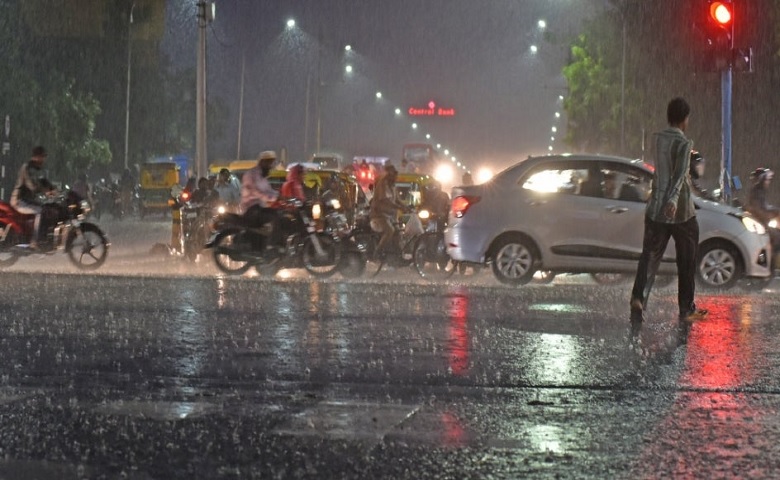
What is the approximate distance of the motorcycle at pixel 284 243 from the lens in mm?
17906

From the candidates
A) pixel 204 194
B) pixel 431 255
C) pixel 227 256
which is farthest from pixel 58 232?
pixel 204 194

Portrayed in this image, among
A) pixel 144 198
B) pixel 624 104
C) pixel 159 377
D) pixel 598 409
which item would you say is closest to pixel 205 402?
pixel 159 377

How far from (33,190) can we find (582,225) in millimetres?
7494

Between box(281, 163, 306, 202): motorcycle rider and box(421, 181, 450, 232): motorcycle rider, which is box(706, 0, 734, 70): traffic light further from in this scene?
box(421, 181, 450, 232): motorcycle rider

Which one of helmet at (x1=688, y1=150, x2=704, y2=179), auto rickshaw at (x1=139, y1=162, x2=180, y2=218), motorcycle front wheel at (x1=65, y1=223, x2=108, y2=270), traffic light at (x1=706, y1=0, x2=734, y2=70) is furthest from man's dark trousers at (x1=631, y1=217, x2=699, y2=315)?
auto rickshaw at (x1=139, y1=162, x2=180, y2=218)

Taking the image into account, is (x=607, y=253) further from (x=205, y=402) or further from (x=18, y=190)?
(x=205, y=402)

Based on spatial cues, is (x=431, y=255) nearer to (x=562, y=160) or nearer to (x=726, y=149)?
(x=562, y=160)

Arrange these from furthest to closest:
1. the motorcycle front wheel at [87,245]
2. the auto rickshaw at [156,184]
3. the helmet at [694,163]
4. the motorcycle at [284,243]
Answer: the auto rickshaw at [156,184]
the motorcycle front wheel at [87,245]
the motorcycle at [284,243]
the helmet at [694,163]

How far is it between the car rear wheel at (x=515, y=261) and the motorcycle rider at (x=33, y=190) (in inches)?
248

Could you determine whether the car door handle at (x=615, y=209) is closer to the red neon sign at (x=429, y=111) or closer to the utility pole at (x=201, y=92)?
the utility pole at (x=201, y=92)

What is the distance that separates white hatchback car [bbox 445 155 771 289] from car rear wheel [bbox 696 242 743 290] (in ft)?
0.04

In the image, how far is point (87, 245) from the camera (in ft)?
61.0

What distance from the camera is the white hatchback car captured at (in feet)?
51.8

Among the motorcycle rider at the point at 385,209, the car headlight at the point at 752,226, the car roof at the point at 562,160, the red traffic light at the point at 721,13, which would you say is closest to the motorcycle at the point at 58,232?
the motorcycle rider at the point at 385,209
